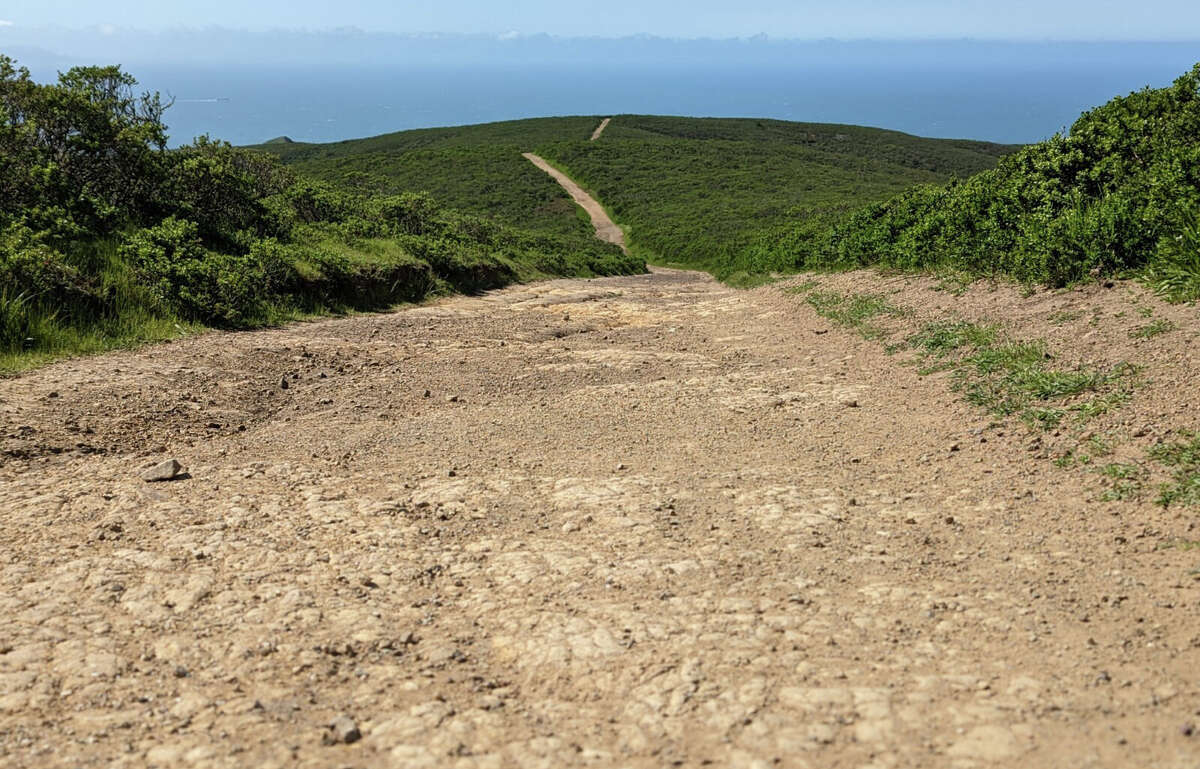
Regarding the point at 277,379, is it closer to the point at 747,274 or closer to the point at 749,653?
the point at 749,653

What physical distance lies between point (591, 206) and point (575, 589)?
54.2 meters

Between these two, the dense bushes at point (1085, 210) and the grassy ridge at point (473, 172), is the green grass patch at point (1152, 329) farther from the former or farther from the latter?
the grassy ridge at point (473, 172)

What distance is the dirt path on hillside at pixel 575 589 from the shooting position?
8.23ft

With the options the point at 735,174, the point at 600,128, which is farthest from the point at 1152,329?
the point at 600,128

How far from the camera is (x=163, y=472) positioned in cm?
489

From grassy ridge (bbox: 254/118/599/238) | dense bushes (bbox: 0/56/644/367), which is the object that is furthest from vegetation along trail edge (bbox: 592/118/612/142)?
dense bushes (bbox: 0/56/644/367)

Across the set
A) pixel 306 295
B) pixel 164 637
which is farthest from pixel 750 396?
pixel 306 295

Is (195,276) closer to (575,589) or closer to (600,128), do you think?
(575,589)

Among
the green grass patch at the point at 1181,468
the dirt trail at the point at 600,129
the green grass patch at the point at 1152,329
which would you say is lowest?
the green grass patch at the point at 1181,468

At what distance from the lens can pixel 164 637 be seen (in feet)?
10.2

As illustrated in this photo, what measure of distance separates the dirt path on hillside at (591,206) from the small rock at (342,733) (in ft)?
132

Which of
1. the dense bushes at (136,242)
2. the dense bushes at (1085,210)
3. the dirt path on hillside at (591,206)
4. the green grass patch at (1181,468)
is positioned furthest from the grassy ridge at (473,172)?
the green grass patch at (1181,468)

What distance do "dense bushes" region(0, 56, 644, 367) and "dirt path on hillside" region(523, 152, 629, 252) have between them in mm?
28525

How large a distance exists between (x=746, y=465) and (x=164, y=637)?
125 inches
